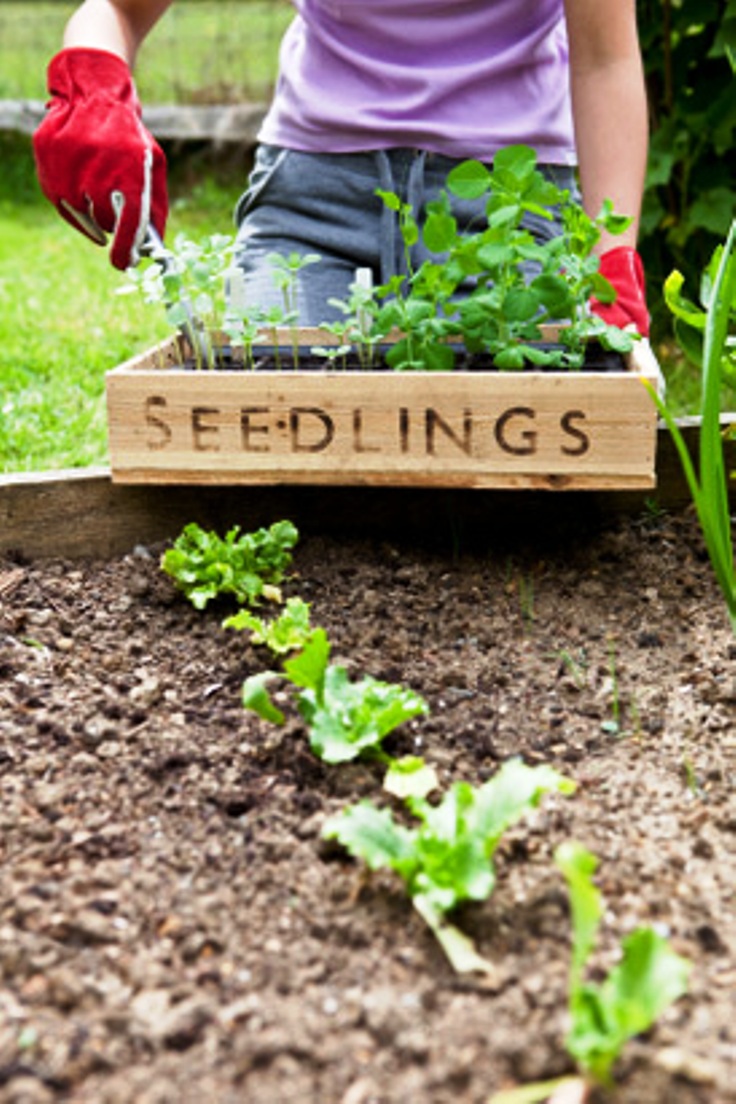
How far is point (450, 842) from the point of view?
3.38 feet

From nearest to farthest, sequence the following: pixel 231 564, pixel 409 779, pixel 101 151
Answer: pixel 409 779 < pixel 231 564 < pixel 101 151

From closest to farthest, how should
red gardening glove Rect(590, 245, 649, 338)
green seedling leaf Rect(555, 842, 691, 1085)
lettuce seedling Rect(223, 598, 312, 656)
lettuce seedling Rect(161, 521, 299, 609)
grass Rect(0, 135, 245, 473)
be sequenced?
green seedling leaf Rect(555, 842, 691, 1085), lettuce seedling Rect(223, 598, 312, 656), lettuce seedling Rect(161, 521, 299, 609), red gardening glove Rect(590, 245, 649, 338), grass Rect(0, 135, 245, 473)

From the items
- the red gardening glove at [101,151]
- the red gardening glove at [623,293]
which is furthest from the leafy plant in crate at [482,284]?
the red gardening glove at [101,151]

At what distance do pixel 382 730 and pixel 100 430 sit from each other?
1.41 metres

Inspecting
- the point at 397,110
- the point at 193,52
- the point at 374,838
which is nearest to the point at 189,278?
the point at 397,110

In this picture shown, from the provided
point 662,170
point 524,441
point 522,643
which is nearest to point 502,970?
point 522,643

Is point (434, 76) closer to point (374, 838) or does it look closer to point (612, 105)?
point (612, 105)

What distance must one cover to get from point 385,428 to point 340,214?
0.85 meters

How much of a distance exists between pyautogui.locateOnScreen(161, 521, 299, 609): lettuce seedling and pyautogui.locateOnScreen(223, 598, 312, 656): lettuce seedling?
0.11 m

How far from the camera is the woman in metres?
2.05

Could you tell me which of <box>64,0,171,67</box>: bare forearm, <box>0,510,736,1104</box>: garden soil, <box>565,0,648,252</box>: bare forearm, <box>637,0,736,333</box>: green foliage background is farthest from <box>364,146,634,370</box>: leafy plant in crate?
<box>637,0,736,333</box>: green foliage background

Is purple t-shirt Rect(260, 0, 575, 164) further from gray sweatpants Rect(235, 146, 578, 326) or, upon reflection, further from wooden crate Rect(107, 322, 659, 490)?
wooden crate Rect(107, 322, 659, 490)

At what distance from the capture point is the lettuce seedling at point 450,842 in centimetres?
100

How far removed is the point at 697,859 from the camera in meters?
1.13
